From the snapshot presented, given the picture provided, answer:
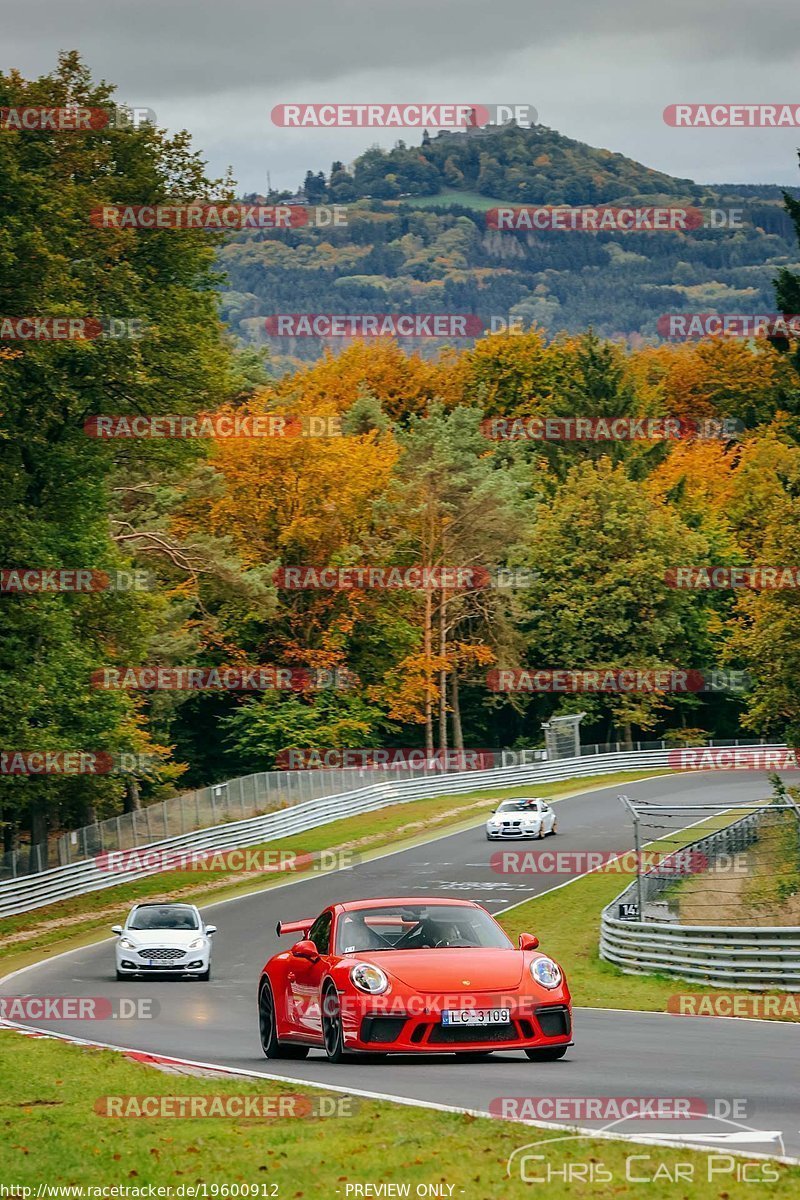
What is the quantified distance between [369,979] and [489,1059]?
55.1 inches

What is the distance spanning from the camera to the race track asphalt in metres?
11.0

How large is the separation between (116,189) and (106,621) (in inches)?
435

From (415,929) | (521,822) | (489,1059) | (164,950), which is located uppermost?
(415,929)

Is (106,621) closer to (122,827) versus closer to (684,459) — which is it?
(122,827)

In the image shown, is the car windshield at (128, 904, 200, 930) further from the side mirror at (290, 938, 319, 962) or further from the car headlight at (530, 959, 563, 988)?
the car headlight at (530, 959, 563, 988)

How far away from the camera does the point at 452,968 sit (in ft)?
42.6

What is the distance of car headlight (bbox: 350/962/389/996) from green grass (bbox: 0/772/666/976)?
68.7ft

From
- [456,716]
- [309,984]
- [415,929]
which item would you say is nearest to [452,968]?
[415,929]

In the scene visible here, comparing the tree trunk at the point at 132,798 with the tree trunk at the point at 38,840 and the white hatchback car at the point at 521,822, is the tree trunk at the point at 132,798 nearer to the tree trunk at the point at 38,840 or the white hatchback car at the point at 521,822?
the tree trunk at the point at 38,840

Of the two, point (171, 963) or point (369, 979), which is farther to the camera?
point (171, 963)

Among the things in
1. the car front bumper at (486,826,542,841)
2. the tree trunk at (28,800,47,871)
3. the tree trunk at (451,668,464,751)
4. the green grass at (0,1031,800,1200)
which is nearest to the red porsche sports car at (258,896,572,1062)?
the green grass at (0,1031,800,1200)

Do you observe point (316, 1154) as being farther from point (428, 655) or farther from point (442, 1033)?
→ point (428, 655)

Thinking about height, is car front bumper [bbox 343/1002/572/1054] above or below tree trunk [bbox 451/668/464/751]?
above

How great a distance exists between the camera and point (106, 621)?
4566cm
